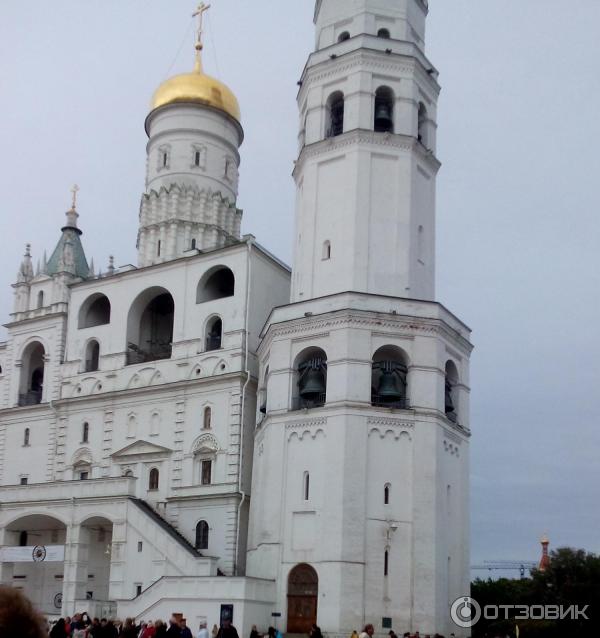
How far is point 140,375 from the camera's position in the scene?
42.0 metres

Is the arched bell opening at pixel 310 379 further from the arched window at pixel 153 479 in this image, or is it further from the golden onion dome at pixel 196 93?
the golden onion dome at pixel 196 93

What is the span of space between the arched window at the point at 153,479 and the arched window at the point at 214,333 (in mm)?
5552

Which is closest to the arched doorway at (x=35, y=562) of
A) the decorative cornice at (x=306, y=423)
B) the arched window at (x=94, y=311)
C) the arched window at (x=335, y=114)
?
the arched window at (x=94, y=311)

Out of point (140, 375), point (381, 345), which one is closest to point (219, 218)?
point (140, 375)

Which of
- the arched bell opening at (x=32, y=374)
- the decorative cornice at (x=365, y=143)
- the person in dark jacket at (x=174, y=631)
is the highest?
the decorative cornice at (x=365, y=143)

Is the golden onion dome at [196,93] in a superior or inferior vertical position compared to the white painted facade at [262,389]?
superior

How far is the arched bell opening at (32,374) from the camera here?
4616cm

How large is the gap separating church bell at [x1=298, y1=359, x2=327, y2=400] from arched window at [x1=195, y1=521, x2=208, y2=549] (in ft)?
24.2

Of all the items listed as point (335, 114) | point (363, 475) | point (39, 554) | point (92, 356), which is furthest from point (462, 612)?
point (92, 356)

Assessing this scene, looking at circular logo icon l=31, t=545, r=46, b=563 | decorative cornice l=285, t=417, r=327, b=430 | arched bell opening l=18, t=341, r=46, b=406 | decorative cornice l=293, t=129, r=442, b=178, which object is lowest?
circular logo icon l=31, t=545, r=46, b=563

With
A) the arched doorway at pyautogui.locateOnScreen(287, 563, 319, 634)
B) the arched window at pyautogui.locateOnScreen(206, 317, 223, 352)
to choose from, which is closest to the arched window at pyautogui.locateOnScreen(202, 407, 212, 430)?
the arched window at pyautogui.locateOnScreen(206, 317, 223, 352)

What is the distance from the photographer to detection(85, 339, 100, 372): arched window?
1744 inches

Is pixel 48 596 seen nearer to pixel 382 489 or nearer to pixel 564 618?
pixel 382 489

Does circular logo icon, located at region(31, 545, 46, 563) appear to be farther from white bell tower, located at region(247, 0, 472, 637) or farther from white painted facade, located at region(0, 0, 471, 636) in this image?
white bell tower, located at region(247, 0, 472, 637)
